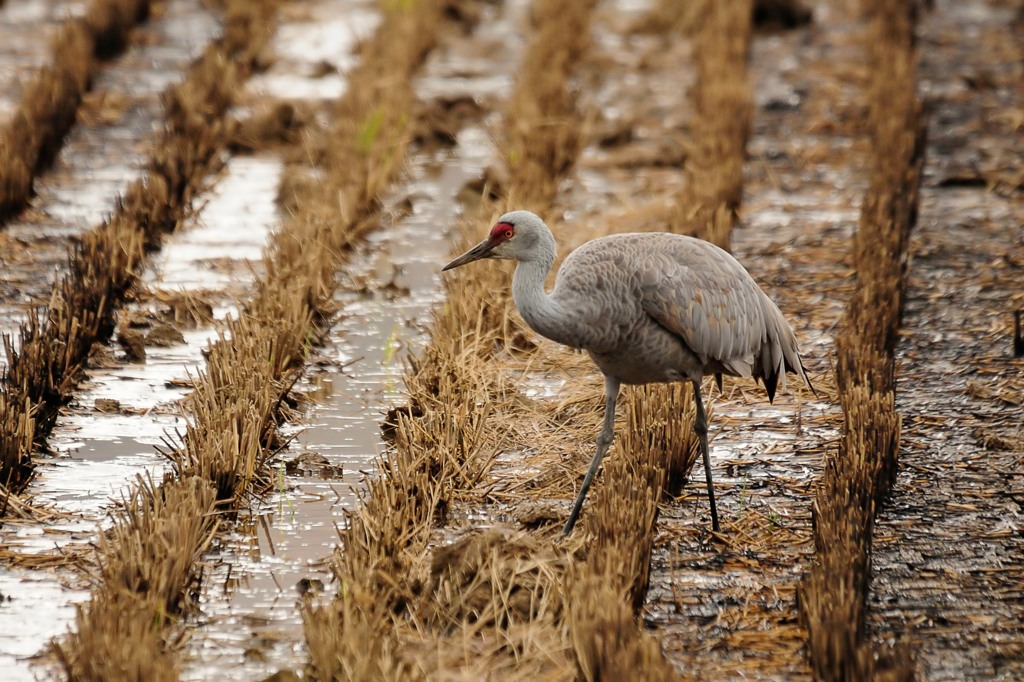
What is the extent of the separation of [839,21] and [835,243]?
5.86 m

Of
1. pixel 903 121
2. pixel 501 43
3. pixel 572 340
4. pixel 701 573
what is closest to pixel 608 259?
pixel 572 340

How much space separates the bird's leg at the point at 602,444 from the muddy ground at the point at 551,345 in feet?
0.71

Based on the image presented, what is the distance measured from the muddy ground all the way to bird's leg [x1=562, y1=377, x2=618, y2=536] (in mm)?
217

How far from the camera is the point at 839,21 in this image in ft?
46.2

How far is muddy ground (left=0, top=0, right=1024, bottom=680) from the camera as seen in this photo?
16.3 ft

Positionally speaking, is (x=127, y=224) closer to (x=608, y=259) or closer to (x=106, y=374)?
(x=106, y=374)

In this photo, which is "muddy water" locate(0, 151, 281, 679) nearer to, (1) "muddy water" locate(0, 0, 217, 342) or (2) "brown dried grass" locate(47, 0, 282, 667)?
(2) "brown dried grass" locate(47, 0, 282, 667)

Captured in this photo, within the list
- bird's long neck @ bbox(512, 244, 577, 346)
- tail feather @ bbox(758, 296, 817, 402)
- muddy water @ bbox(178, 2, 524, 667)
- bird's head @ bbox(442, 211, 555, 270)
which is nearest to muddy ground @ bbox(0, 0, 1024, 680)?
muddy water @ bbox(178, 2, 524, 667)

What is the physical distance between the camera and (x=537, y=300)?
5113 millimetres

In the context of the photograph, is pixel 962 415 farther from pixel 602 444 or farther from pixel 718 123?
pixel 718 123

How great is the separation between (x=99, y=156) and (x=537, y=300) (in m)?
5.80

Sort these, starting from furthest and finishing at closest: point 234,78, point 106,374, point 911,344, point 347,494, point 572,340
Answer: point 234,78
point 911,344
point 106,374
point 347,494
point 572,340

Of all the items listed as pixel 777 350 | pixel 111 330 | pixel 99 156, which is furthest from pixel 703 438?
pixel 99 156

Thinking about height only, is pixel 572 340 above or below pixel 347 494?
above
